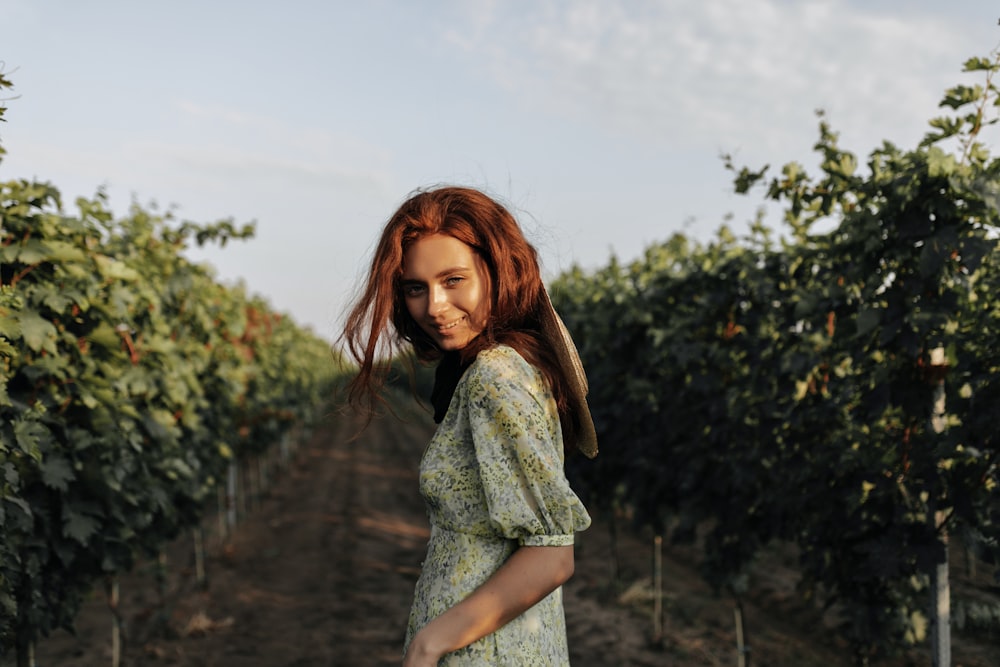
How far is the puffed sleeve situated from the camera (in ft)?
4.84

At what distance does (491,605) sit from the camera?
148 centimetres

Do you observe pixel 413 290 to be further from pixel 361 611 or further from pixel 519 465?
pixel 361 611

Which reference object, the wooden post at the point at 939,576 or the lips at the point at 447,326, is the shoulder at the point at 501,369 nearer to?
the lips at the point at 447,326

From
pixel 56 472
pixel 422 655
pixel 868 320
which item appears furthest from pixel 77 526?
pixel 868 320

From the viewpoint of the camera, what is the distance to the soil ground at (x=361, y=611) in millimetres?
7004

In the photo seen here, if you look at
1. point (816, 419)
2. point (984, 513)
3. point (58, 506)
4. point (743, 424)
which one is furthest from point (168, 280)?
point (984, 513)

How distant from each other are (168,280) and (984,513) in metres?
6.43

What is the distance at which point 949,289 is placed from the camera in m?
3.37

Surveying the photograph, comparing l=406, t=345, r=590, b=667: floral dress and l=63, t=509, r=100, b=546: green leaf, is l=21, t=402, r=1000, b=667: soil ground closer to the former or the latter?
l=63, t=509, r=100, b=546: green leaf

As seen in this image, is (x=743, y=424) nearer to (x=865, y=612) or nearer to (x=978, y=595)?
(x=865, y=612)

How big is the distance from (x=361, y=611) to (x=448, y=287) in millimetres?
7539

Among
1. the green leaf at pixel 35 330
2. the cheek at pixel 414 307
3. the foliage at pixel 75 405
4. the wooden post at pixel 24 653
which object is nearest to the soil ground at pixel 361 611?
the foliage at pixel 75 405

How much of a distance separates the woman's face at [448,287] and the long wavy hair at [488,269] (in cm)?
2

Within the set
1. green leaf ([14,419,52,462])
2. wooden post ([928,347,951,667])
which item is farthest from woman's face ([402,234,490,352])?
wooden post ([928,347,951,667])
